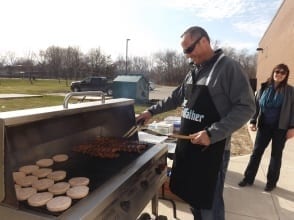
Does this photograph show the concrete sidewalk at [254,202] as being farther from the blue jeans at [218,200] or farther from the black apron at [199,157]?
the black apron at [199,157]

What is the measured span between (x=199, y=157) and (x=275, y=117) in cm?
197

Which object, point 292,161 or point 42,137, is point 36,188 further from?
point 292,161

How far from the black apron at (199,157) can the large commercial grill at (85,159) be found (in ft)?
0.72

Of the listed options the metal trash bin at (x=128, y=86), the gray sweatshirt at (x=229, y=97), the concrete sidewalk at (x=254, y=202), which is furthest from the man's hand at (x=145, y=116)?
the metal trash bin at (x=128, y=86)

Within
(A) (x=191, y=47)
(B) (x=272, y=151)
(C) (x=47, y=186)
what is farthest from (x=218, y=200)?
(B) (x=272, y=151)

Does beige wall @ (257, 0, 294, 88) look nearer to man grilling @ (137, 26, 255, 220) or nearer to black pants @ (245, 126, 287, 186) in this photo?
black pants @ (245, 126, 287, 186)

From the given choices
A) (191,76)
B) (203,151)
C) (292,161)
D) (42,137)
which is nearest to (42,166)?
(42,137)

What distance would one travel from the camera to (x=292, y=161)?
5121mm

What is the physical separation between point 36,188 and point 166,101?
146 cm

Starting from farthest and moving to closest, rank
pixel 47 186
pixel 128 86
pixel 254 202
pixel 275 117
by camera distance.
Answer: pixel 128 86
pixel 275 117
pixel 254 202
pixel 47 186

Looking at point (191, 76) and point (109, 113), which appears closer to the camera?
point (191, 76)

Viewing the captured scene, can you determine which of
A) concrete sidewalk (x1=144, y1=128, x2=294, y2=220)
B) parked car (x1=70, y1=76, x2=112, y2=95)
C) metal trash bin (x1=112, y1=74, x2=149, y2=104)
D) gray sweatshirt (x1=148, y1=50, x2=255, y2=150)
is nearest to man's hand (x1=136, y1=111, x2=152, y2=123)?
gray sweatshirt (x1=148, y1=50, x2=255, y2=150)

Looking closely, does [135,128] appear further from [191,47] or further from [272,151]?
[272,151]

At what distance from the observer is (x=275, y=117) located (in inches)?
135
